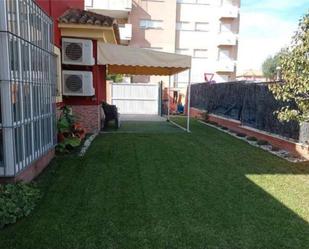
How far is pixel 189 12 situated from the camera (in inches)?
1371

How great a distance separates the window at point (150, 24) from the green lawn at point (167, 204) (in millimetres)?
26788

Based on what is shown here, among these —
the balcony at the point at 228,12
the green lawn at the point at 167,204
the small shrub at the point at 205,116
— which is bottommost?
the green lawn at the point at 167,204

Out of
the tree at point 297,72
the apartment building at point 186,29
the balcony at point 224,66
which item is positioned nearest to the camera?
the tree at point 297,72

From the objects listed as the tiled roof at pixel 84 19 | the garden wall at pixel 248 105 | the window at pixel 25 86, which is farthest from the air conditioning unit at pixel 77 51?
the garden wall at pixel 248 105

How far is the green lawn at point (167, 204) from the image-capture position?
410 cm

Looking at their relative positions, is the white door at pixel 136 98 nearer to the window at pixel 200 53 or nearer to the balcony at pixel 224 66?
the window at pixel 200 53

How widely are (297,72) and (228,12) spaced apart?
102 ft

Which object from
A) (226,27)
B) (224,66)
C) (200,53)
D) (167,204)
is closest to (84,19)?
(167,204)

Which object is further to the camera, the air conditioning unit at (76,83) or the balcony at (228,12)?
the balcony at (228,12)

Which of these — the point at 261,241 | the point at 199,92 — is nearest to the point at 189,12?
the point at 199,92

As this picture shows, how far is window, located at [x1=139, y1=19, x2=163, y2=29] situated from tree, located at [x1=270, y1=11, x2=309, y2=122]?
27.6 m

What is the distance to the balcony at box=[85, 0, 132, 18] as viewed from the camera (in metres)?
30.9

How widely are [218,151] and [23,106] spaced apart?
5.78 m

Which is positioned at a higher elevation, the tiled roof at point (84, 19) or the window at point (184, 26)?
the window at point (184, 26)
